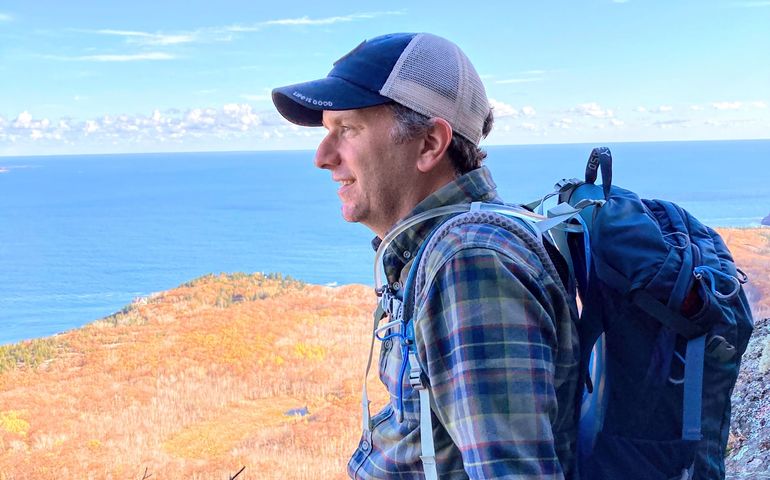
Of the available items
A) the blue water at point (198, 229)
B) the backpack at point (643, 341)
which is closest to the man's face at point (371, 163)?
the backpack at point (643, 341)

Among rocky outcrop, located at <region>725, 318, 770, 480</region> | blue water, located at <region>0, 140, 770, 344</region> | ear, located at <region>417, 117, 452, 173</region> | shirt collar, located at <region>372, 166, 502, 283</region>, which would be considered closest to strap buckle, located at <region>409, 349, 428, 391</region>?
shirt collar, located at <region>372, 166, 502, 283</region>

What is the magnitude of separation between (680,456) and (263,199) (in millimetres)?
128919

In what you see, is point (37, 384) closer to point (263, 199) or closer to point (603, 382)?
point (603, 382)

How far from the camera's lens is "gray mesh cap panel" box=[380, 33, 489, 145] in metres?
1.32

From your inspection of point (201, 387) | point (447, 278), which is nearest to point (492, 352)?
point (447, 278)

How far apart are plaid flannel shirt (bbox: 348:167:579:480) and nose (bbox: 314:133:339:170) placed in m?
0.37

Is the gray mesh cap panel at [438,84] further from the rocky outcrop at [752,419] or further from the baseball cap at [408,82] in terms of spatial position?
the rocky outcrop at [752,419]

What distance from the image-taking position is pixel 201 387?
56.2ft

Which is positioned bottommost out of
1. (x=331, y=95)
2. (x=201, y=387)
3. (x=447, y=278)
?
(x=201, y=387)

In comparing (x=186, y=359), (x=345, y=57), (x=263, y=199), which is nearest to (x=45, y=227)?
(x=263, y=199)

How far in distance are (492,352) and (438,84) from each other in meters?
0.55

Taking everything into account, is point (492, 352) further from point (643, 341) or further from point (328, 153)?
point (328, 153)

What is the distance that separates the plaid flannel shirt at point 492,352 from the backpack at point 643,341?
2.1 inches

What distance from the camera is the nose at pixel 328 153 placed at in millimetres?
1418
